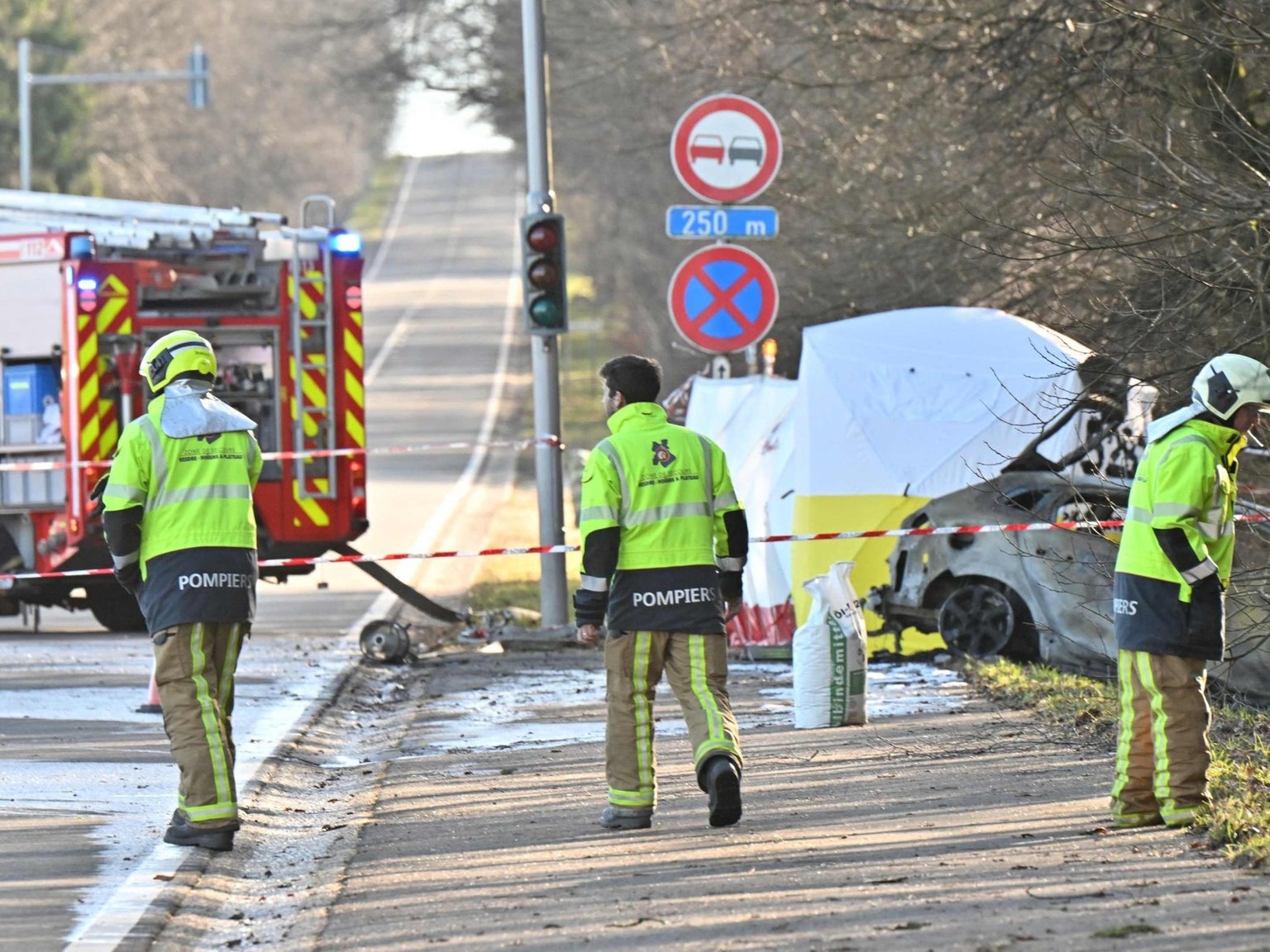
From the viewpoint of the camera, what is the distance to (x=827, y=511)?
13.1m

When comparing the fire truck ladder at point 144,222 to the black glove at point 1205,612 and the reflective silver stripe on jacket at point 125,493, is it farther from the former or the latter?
the black glove at point 1205,612

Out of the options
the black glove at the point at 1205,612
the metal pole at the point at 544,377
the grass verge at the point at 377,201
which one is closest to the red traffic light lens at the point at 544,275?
the metal pole at the point at 544,377

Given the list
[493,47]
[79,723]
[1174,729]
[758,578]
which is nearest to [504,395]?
[493,47]

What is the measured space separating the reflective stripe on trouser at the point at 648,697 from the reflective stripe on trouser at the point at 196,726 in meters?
1.33

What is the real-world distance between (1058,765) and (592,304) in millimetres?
60046

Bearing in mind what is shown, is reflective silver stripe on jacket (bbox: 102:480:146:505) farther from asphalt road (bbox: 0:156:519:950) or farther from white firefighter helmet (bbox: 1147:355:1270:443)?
white firefighter helmet (bbox: 1147:355:1270:443)

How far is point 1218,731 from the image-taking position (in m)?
9.48

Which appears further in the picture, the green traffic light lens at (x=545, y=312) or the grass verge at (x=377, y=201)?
the grass verge at (x=377, y=201)

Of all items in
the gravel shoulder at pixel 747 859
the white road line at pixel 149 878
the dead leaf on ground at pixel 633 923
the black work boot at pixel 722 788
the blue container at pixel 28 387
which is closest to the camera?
the gravel shoulder at pixel 747 859

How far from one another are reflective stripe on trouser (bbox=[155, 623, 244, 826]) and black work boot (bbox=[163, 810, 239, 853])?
22mm

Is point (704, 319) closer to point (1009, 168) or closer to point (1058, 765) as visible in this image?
point (1009, 168)

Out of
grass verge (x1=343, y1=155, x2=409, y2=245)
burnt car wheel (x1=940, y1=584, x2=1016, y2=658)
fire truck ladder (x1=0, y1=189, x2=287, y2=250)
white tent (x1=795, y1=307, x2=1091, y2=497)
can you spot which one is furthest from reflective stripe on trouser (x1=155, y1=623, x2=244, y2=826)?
grass verge (x1=343, y1=155, x2=409, y2=245)

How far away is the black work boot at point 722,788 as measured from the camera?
25.0ft

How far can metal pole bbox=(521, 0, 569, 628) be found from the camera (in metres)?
14.6
